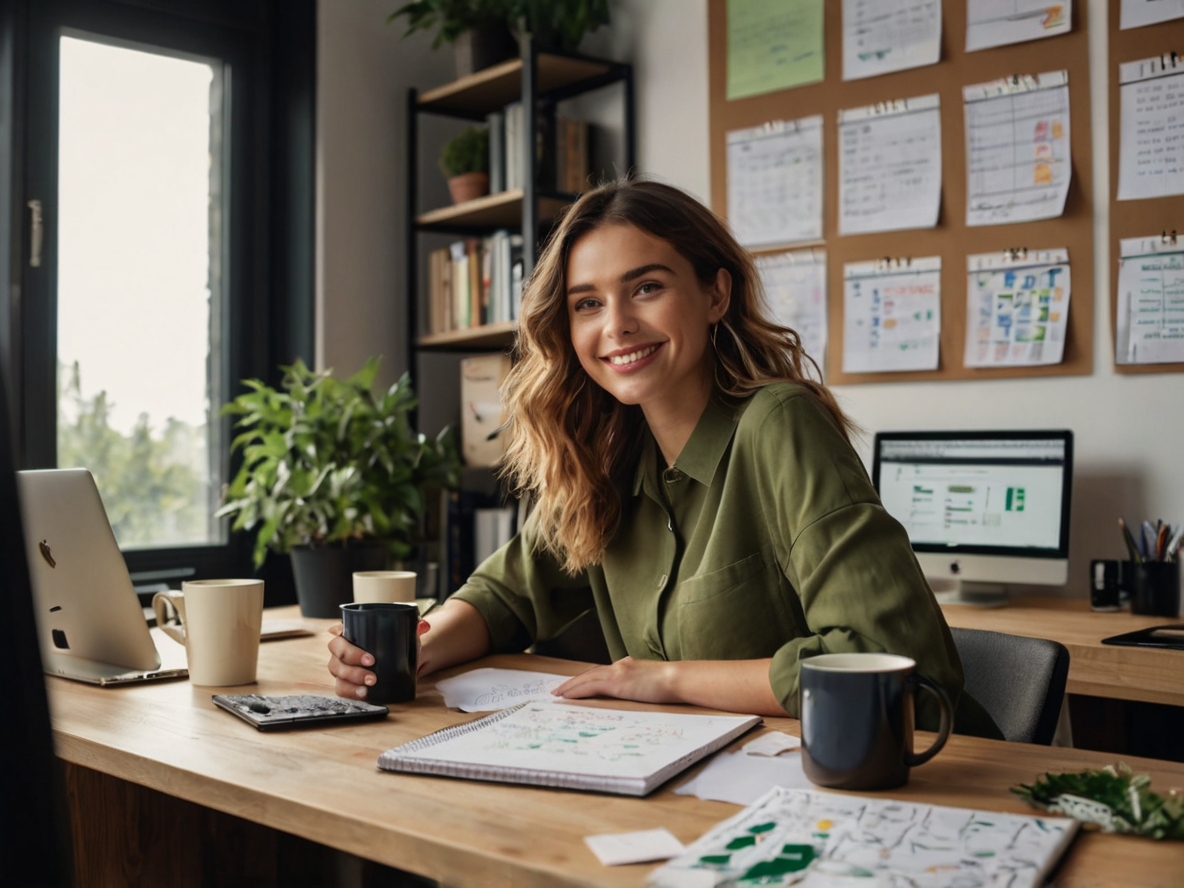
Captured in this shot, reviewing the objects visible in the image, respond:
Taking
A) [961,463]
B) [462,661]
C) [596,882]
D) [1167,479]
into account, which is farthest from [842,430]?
[1167,479]

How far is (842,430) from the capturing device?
4.62 ft

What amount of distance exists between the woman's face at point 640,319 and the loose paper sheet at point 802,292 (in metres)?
1.31

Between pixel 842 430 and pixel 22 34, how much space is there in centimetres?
246

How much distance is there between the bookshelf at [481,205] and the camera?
3090mm

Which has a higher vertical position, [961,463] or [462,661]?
[961,463]

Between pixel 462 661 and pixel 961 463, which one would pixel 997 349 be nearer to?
pixel 961 463

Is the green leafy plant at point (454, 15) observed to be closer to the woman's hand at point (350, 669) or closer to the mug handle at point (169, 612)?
the mug handle at point (169, 612)

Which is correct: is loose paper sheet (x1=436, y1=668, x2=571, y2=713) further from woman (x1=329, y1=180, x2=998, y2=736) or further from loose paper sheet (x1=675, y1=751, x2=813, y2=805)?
loose paper sheet (x1=675, y1=751, x2=813, y2=805)

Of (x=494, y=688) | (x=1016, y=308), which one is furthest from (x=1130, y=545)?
(x=494, y=688)

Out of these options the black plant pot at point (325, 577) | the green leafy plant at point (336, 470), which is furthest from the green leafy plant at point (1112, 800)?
the green leafy plant at point (336, 470)

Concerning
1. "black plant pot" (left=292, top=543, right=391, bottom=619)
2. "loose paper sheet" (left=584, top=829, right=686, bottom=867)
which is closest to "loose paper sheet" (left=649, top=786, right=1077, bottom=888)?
"loose paper sheet" (left=584, top=829, right=686, bottom=867)

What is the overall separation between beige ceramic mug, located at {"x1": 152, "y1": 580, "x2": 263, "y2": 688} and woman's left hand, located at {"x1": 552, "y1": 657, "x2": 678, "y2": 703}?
1.28 ft

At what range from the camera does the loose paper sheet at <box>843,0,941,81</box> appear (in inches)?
104

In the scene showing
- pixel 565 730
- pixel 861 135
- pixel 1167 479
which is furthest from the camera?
pixel 861 135
